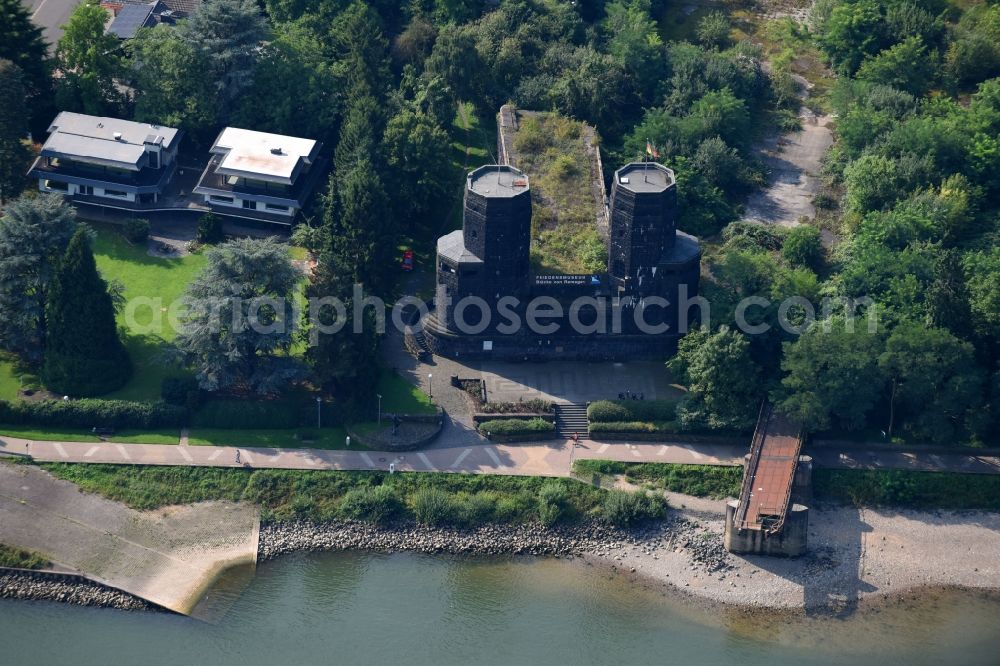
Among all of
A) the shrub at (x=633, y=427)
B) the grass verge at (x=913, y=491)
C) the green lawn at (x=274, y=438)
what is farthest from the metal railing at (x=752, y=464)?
the green lawn at (x=274, y=438)

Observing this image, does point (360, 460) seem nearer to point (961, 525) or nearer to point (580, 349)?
point (580, 349)

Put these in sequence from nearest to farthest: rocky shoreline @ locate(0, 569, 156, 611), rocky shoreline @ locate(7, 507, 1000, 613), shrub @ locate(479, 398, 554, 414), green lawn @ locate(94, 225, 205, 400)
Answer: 1. rocky shoreline @ locate(0, 569, 156, 611)
2. rocky shoreline @ locate(7, 507, 1000, 613)
3. shrub @ locate(479, 398, 554, 414)
4. green lawn @ locate(94, 225, 205, 400)

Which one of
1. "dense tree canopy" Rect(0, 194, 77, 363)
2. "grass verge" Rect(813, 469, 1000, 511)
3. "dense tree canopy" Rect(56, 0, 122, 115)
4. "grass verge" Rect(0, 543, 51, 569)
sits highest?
"dense tree canopy" Rect(56, 0, 122, 115)

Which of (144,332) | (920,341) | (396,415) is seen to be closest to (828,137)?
(920,341)

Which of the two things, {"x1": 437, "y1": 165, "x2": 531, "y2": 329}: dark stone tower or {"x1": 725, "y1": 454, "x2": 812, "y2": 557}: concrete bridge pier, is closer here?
{"x1": 725, "y1": 454, "x2": 812, "y2": 557}: concrete bridge pier

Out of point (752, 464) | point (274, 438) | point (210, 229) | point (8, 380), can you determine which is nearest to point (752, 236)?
point (752, 464)

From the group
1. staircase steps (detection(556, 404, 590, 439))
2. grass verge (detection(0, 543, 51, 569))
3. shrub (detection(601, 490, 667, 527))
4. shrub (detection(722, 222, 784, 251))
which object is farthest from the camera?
shrub (detection(722, 222, 784, 251))

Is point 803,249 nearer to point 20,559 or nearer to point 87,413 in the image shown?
point 87,413

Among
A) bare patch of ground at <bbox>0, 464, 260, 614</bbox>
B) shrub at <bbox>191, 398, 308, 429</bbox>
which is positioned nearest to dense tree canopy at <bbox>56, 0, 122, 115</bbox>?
shrub at <bbox>191, 398, 308, 429</bbox>

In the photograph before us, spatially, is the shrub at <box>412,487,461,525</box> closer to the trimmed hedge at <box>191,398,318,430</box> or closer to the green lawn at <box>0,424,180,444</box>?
the trimmed hedge at <box>191,398,318,430</box>
